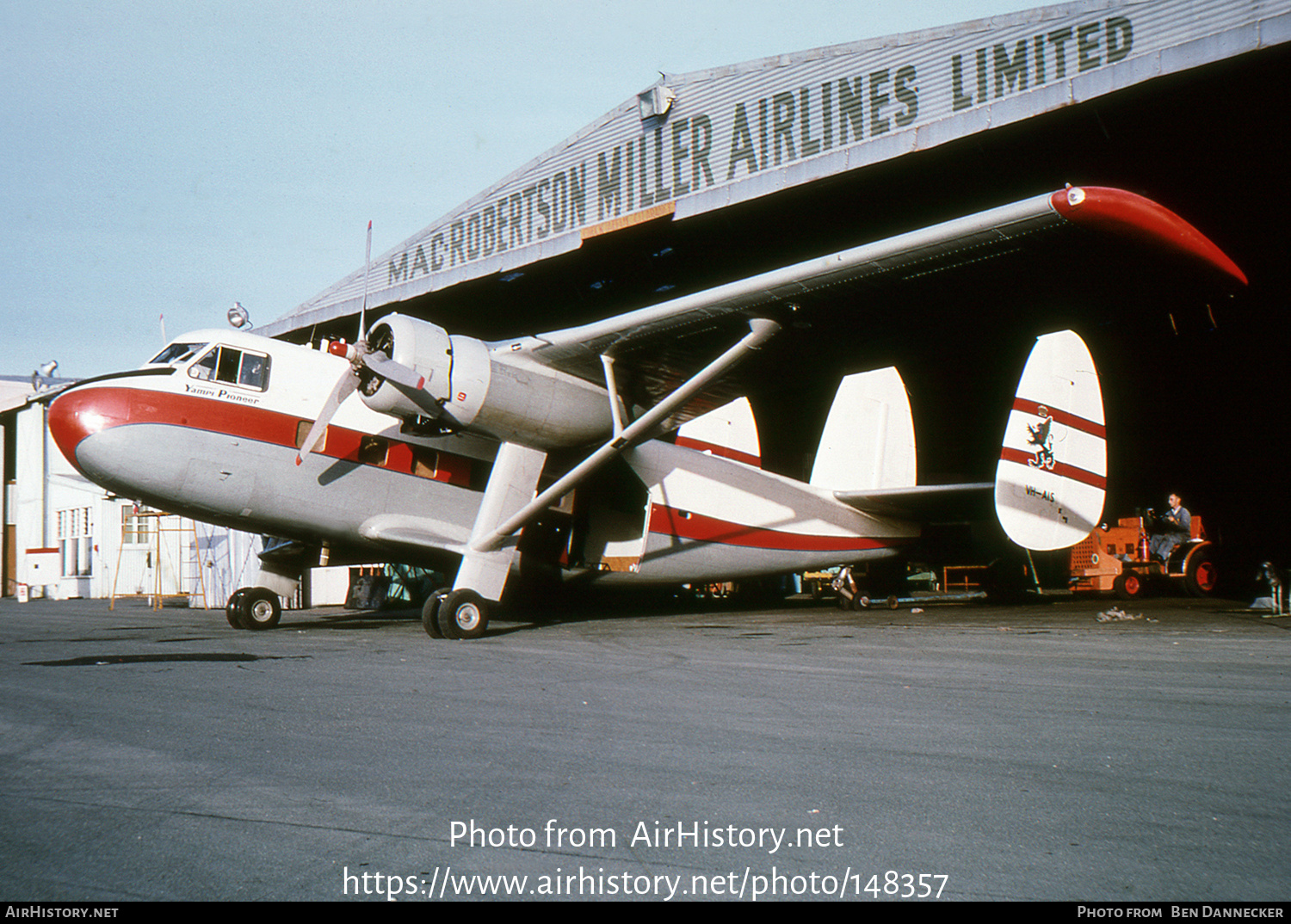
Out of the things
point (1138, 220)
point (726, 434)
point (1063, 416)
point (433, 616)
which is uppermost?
point (1138, 220)

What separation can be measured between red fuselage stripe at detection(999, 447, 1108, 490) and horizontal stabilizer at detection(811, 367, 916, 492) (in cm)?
390

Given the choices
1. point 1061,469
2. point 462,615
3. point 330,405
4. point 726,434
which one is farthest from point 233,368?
point 1061,469

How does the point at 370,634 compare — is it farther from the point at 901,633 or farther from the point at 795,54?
the point at 795,54

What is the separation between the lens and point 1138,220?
616 centimetres

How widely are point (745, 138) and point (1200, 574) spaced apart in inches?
443

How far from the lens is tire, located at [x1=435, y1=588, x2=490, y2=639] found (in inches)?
374

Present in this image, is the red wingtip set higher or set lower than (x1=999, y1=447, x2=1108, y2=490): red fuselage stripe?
higher

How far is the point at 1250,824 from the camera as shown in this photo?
273 centimetres

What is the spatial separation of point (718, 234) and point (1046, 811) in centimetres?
1480

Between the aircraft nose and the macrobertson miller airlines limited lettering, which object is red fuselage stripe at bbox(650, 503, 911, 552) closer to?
the macrobertson miller airlines limited lettering

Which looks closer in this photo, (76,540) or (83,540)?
(83,540)

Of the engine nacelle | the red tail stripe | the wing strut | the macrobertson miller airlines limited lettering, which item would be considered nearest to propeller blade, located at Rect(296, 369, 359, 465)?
the engine nacelle

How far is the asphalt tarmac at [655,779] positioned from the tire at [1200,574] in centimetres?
876

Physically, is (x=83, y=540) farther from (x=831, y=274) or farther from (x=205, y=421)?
(x=831, y=274)
